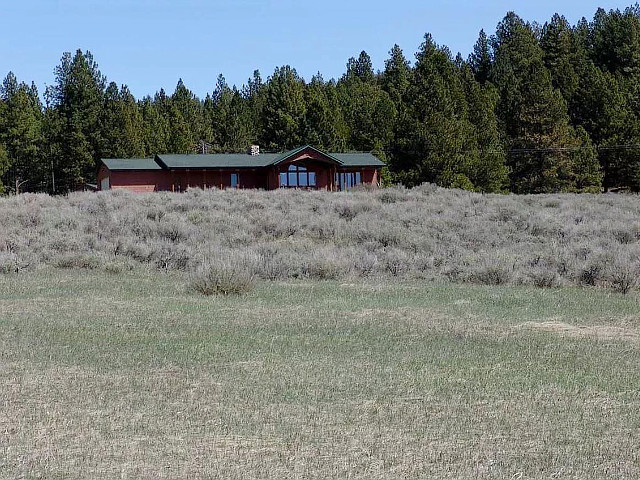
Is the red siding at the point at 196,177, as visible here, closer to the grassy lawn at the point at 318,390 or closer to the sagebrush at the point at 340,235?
the sagebrush at the point at 340,235

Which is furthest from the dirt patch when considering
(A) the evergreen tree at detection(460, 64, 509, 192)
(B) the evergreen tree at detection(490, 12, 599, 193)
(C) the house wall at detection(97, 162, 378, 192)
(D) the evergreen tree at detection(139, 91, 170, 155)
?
(D) the evergreen tree at detection(139, 91, 170, 155)

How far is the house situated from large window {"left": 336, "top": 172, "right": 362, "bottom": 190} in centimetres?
21

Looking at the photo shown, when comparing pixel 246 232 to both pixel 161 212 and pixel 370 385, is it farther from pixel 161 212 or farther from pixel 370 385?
pixel 370 385

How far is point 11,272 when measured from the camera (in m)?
16.9

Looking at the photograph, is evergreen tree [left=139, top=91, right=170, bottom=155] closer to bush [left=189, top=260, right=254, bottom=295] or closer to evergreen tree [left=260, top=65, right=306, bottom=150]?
evergreen tree [left=260, top=65, right=306, bottom=150]

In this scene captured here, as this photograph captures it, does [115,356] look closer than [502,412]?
No

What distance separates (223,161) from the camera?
163 feet

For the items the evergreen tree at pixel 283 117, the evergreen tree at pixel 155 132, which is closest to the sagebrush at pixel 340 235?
the evergreen tree at pixel 283 117

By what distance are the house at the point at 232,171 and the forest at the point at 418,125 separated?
17.2 feet

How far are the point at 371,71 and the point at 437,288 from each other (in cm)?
8475

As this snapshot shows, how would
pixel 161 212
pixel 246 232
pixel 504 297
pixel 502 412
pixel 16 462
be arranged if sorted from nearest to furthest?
1. pixel 16 462
2. pixel 502 412
3. pixel 504 297
4. pixel 246 232
5. pixel 161 212

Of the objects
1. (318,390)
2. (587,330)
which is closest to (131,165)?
(587,330)

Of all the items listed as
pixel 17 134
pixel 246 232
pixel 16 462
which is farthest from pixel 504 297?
pixel 17 134

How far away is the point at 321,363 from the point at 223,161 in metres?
42.0
